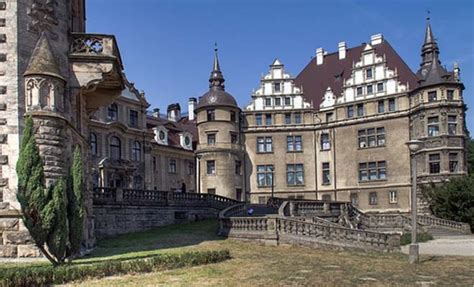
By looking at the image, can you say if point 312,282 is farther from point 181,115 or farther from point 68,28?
point 181,115

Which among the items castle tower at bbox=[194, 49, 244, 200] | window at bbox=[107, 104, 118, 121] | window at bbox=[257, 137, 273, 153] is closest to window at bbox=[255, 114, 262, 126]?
window at bbox=[257, 137, 273, 153]

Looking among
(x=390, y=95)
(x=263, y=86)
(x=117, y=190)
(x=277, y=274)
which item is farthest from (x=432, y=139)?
(x=277, y=274)

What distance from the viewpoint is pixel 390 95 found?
4797 centimetres

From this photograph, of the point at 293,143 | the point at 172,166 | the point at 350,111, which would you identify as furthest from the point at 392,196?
the point at 172,166

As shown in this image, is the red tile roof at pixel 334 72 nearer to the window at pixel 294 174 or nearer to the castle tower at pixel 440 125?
the castle tower at pixel 440 125

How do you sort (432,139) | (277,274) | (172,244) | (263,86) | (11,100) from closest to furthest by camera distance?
(277,274) < (11,100) < (172,244) < (432,139) < (263,86)

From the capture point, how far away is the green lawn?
12.4 metres

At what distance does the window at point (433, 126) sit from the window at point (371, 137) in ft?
15.5

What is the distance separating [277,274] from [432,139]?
35289 millimetres

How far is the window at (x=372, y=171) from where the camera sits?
48562 millimetres

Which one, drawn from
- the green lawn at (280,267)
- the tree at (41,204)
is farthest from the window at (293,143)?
the tree at (41,204)

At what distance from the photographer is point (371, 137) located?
49406mm

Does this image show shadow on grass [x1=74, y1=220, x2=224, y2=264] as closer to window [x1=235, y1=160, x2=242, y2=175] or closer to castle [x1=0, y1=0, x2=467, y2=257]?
castle [x1=0, y1=0, x2=467, y2=257]

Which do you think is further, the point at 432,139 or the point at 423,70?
the point at 423,70
